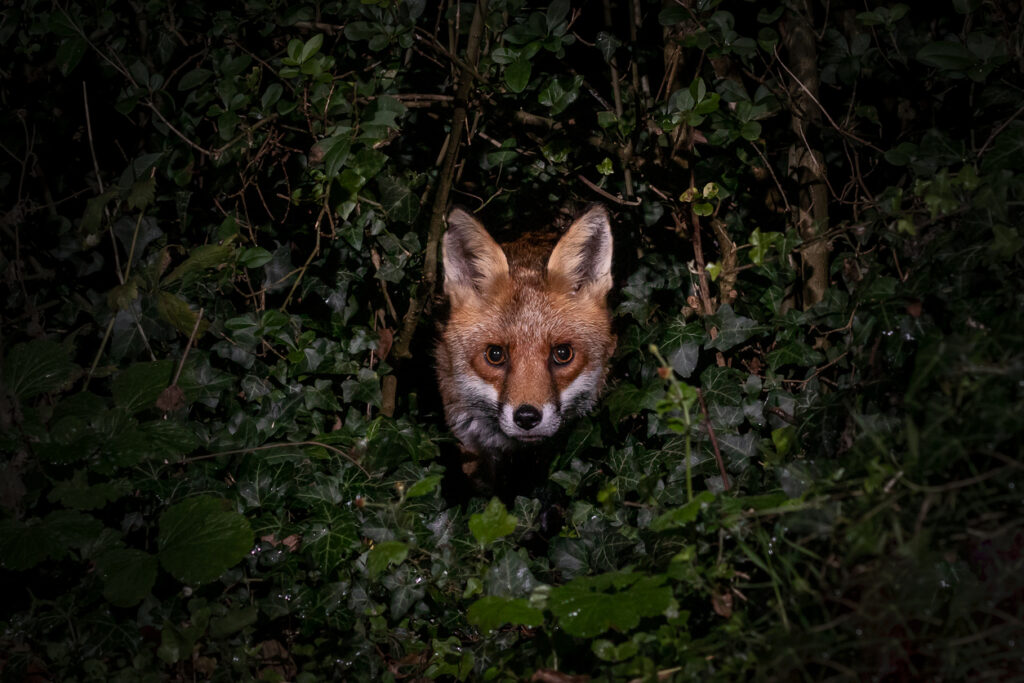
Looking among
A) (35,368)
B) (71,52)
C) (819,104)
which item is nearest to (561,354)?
(819,104)

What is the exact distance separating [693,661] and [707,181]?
2.40 metres

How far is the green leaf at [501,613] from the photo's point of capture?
7.59ft

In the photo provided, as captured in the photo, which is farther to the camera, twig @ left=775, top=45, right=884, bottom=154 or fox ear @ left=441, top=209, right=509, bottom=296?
fox ear @ left=441, top=209, right=509, bottom=296

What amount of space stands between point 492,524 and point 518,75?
1830 millimetres

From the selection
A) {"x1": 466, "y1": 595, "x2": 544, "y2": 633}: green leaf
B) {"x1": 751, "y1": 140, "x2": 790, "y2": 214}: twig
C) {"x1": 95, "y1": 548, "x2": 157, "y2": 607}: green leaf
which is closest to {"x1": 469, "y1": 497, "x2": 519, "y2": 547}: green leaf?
{"x1": 466, "y1": 595, "x2": 544, "y2": 633}: green leaf

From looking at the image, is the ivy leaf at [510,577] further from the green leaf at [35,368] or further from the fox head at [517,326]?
the green leaf at [35,368]

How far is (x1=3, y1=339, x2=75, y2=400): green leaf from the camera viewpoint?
2.95m

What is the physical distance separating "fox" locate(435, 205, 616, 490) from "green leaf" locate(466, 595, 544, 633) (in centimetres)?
142

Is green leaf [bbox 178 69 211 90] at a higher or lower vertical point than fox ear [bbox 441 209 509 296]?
higher

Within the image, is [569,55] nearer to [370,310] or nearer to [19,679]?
[370,310]

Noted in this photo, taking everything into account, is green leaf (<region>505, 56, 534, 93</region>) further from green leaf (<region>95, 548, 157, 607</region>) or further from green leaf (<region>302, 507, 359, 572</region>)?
green leaf (<region>95, 548, 157, 607</region>)

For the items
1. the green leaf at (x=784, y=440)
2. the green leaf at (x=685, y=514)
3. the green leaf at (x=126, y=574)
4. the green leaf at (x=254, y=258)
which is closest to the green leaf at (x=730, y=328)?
the green leaf at (x=784, y=440)

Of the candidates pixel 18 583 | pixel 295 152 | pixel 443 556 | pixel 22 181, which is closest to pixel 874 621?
pixel 443 556

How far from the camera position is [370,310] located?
4023 millimetres
